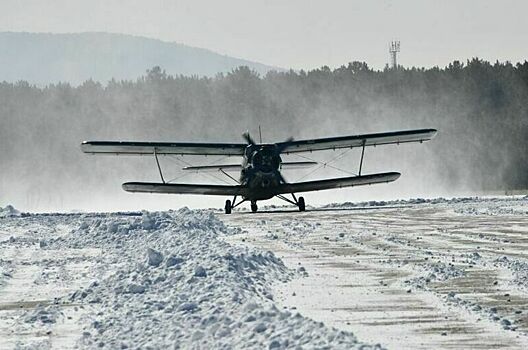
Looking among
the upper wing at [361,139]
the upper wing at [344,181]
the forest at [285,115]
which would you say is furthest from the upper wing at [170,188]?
the forest at [285,115]

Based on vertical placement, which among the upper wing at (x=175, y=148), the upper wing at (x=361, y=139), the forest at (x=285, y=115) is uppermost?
the forest at (x=285, y=115)

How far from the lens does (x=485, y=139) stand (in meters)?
100

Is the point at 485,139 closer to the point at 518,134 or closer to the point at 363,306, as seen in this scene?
the point at 518,134

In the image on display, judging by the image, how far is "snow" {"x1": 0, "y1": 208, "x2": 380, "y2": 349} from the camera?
28.2 ft

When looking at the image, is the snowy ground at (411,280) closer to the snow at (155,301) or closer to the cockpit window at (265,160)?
the snow at (155,301)

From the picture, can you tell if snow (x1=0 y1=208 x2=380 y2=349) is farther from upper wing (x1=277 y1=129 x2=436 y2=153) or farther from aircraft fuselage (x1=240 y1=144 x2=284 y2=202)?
upper wing (x1=277 y1=129 x2=436 y2=153)

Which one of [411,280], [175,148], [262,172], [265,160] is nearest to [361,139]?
[265,160]

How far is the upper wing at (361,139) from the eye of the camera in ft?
126

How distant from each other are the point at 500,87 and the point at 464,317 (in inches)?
3952

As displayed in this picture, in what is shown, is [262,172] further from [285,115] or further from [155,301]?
[285,115]

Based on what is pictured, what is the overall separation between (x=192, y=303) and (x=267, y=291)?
79.8 inches

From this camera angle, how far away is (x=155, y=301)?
10906 millimetres

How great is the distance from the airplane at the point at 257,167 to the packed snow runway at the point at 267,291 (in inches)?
497

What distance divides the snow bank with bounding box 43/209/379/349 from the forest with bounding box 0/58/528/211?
80508mm
